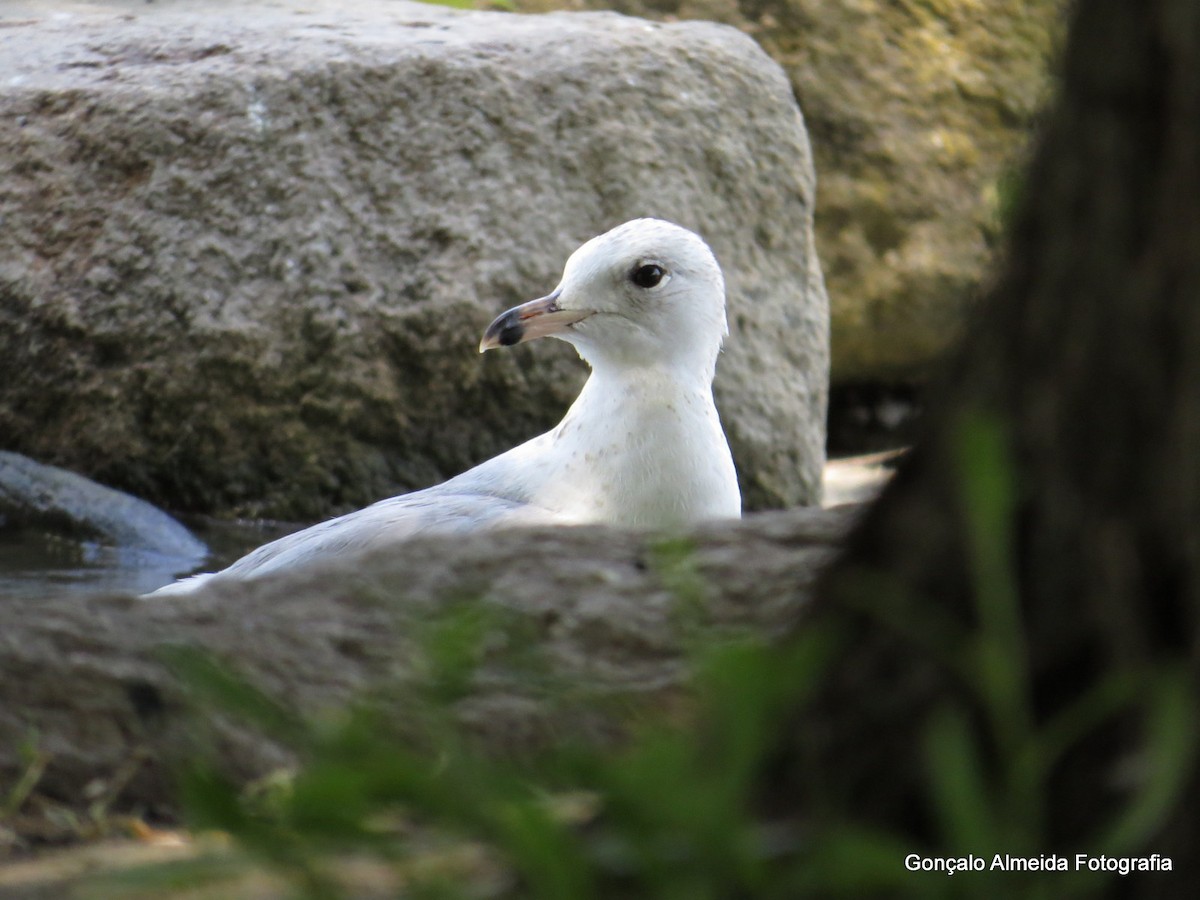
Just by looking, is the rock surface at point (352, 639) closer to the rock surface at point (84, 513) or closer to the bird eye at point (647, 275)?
the bird eye at point (647, 275)

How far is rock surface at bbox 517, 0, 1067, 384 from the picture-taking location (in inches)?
365

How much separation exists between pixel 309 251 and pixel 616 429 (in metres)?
1.84

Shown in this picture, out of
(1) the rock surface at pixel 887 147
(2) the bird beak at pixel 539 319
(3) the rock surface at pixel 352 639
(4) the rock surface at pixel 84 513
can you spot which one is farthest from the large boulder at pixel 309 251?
(3) the rock surface at pixel 352 639

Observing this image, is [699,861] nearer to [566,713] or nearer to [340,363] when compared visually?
[566,713]

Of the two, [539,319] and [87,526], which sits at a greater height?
[539,319]

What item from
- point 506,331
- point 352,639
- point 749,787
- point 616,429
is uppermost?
point 749,787

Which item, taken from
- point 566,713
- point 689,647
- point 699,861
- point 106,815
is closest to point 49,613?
point 106,815

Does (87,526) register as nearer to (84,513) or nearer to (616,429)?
(84,513)

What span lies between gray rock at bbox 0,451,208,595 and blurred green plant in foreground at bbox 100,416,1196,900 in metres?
4.21

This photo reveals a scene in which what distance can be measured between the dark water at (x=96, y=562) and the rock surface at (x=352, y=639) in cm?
299

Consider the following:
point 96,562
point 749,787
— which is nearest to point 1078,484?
point 749,787

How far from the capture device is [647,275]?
508 centimetres

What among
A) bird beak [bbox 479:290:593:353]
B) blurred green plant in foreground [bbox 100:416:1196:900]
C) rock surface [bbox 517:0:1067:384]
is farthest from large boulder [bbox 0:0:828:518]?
blurred green plant in foreground [bbox 100:416:1196:900]

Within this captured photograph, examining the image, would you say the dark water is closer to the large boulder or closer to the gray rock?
the gray rock
